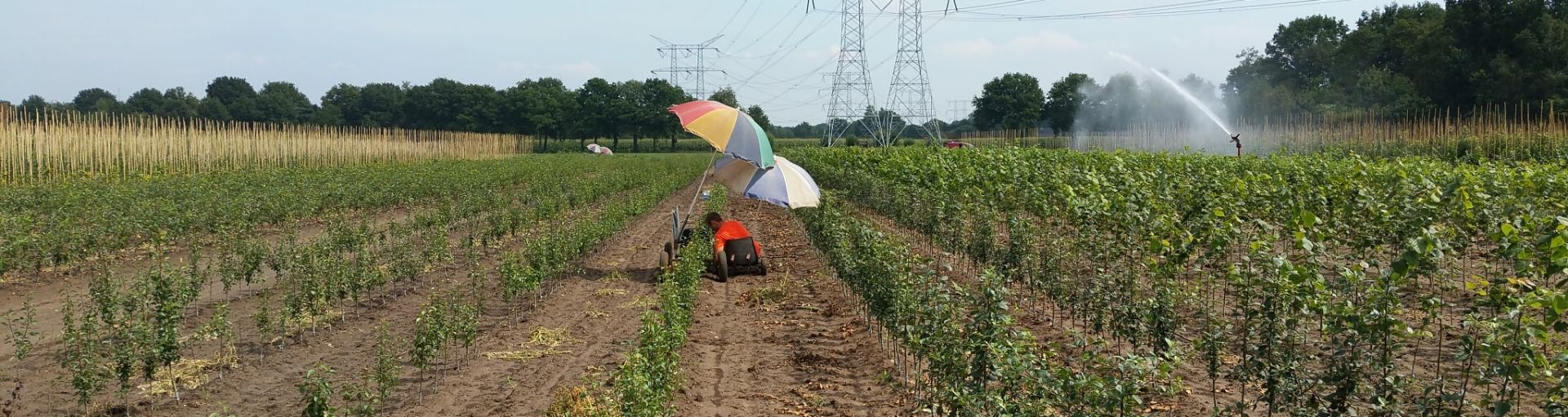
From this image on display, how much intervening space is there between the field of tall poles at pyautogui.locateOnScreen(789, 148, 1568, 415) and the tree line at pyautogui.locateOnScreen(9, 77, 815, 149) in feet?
237

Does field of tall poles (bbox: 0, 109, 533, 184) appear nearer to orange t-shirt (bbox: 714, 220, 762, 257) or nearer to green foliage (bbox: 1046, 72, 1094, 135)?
orange t-shirt (bbox: 714, 220, 762, 257)

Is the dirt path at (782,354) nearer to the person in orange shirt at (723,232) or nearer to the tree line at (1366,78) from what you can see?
the person in orange shirt at (723,232)

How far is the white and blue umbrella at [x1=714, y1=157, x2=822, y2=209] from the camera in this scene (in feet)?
43.0

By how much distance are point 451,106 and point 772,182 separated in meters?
106

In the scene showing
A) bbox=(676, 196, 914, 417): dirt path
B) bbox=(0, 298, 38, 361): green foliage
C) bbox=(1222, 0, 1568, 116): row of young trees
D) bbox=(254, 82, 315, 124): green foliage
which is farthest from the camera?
bbox=(254, 82, 315, 124): green foliage

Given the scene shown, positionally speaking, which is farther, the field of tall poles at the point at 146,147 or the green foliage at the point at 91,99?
the green foliage at the point at 91,99

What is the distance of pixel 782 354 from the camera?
934 cm

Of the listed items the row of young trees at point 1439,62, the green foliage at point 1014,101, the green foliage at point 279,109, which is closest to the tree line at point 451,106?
the green foliage at point 279,109

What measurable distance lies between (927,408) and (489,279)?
338 inches

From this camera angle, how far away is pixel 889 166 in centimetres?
2483

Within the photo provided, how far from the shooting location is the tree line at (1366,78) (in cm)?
4103

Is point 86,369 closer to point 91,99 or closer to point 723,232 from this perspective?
point 723,232

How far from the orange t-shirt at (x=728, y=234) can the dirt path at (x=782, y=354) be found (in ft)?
1.64

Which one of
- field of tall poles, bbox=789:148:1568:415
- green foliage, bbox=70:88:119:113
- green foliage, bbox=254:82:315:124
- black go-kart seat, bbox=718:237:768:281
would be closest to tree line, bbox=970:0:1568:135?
field of tall poles, bbox=789:148:1568:415
